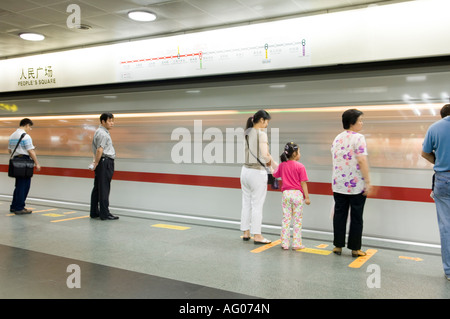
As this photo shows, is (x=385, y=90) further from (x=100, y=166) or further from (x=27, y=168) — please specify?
(x=27, y=168)

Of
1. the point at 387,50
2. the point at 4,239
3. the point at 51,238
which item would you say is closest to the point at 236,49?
the point at 387,50

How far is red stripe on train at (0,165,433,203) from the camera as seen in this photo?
4.80 metres

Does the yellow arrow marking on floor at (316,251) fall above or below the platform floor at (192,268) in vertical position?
below

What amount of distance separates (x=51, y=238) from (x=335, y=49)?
4.55m

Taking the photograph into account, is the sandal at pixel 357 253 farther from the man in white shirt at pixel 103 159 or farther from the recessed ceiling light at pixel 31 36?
the recessed ceiling light at pixel 31 36

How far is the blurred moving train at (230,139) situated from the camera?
4.83 m

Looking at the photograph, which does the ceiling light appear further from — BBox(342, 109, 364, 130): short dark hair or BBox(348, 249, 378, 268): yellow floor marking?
Result: BBox(348, 249, 378, 268): yellow floor marking

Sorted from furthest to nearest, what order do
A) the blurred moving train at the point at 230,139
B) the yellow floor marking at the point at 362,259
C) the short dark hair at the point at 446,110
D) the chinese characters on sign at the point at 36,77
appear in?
the chinese characters on sign at the point at 36,77, the blurred moving train at the point at 230,139, the yellow floor marking at the point at 362,259, the short dark hair at the point at 446,110

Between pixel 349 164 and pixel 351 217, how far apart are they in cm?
59


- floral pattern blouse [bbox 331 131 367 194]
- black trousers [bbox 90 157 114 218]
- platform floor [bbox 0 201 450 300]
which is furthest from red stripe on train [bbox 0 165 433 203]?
floral pattern blouse [bbox 331 131 367 194]

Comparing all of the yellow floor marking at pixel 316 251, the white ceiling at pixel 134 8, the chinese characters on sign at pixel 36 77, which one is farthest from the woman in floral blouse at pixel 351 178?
the chinese characters on sign at pixel 36 77

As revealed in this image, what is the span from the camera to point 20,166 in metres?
6.25

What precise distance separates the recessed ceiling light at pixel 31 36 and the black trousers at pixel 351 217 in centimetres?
617

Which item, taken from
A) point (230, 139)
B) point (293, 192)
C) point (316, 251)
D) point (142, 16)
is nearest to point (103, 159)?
point (230, 139)
